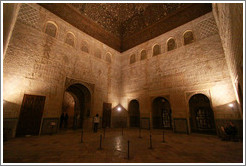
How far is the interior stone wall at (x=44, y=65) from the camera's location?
6785 mm

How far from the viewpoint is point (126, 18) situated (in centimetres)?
1229

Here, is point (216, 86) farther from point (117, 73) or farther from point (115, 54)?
point (115, 54)

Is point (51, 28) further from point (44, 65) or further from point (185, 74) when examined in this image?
point (185, 74)

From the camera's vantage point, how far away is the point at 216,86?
7668 mm

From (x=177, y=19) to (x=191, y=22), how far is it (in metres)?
1.13

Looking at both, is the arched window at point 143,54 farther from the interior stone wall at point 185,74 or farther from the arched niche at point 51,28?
the arched niche at point 51,28

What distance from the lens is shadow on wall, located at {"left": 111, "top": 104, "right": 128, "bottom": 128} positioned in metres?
11.5

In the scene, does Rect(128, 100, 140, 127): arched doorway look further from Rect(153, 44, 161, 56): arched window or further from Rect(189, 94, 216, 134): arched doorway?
Rect(153, 44, 161, 56): arched window

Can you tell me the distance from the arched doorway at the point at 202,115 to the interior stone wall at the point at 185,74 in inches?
67.1

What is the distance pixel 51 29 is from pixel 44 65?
282 centimetres

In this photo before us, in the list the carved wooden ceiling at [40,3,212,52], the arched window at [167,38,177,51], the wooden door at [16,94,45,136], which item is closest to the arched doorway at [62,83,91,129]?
the wooden door at [16,94,45,136]

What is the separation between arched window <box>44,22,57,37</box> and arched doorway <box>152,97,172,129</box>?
30.7ft

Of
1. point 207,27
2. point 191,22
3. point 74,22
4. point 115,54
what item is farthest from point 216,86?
point 74,22

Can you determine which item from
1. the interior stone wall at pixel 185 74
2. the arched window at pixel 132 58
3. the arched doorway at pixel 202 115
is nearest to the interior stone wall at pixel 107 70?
the interior stone wall at pixel 185 74
